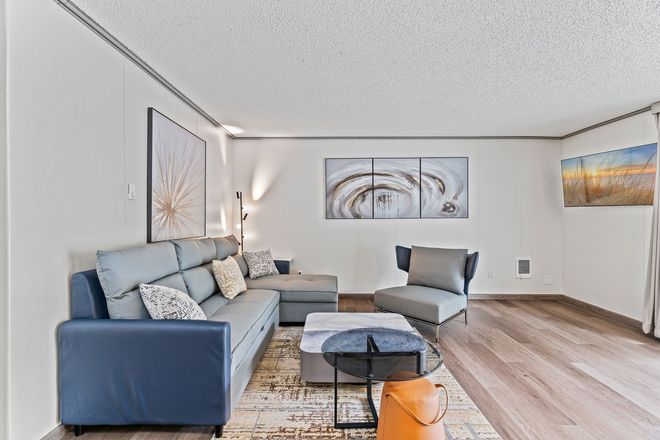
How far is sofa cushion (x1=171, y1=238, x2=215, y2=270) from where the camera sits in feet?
9.50

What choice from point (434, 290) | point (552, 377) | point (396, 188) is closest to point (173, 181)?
point (434, 290)

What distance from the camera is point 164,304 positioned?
2.06 meters

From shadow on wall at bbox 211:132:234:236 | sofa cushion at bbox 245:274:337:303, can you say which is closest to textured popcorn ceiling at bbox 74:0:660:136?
shadow on wall at bbox 211:132:234:236

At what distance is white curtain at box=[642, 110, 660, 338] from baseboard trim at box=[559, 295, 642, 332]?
10.2 inches

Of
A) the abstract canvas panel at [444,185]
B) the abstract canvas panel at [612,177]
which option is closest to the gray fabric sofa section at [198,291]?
the abstract canvas panel at [444,185]

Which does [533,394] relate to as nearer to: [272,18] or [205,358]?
[205,358]

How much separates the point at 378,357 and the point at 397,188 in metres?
3.43

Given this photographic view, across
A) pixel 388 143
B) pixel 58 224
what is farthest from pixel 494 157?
pixel 58 224

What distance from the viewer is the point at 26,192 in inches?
65.6

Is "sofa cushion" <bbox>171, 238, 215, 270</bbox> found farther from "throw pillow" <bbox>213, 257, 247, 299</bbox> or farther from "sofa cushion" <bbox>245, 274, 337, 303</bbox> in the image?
"sofa cushion" <bbox>245, 274, 337, 303</bbox>

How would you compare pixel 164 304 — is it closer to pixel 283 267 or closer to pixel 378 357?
pixel 378 357

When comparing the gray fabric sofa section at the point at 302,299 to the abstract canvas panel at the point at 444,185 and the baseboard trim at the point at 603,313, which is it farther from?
the baseboard trim at the point at 603,313

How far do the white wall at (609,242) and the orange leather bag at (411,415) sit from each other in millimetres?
3713

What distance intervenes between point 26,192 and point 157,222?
4.11 feet
